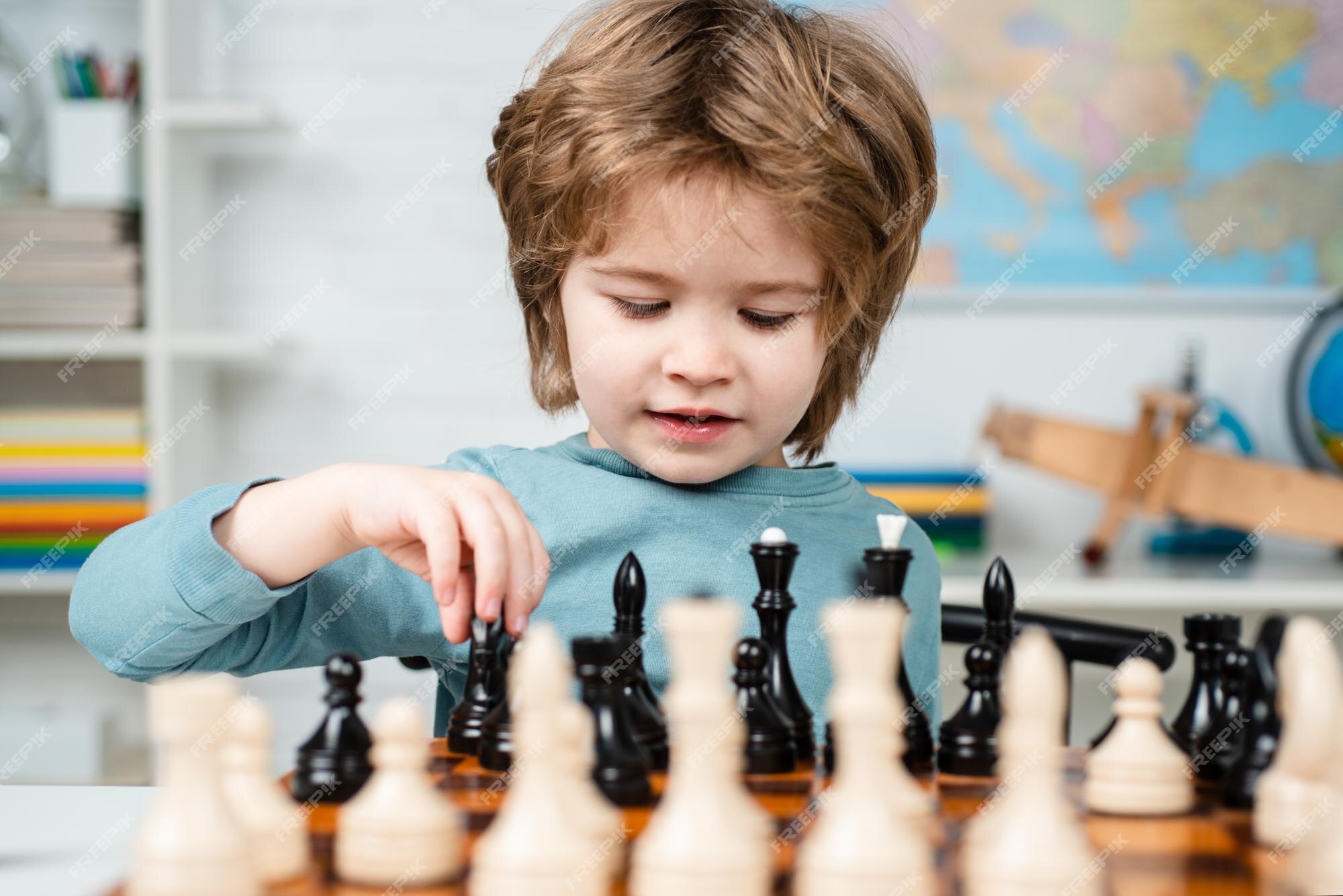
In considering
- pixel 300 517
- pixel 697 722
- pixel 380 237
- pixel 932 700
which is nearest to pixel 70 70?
pixel 380 237

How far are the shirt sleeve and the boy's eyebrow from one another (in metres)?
0.32

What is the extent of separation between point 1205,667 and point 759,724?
0.27m

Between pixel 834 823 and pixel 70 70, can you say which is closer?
pixel 834 823

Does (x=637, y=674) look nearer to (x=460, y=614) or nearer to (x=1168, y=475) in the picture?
(x=460, y=614)

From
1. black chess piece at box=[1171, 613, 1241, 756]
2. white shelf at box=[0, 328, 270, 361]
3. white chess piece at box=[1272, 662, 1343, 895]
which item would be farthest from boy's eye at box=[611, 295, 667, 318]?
white shelf at box=[0, 328, 270, 361]

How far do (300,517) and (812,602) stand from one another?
1.56 ft

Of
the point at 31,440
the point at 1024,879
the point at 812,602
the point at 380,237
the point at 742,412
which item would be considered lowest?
the point at 1024,879

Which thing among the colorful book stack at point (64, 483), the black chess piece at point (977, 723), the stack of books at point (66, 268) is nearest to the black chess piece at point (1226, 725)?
the black chess piece at point (977, 723)

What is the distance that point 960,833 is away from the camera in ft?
2.03

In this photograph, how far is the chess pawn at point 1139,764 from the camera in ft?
2.11

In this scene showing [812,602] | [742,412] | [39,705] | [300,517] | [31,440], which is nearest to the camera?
[300,517]

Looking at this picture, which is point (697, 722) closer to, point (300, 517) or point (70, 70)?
point (300, 517)

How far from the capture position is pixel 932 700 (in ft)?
4.03

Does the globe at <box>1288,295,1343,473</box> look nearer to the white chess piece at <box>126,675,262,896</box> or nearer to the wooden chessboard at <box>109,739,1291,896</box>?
the wooden chessboard at <box>109,739,1291,896</box>
